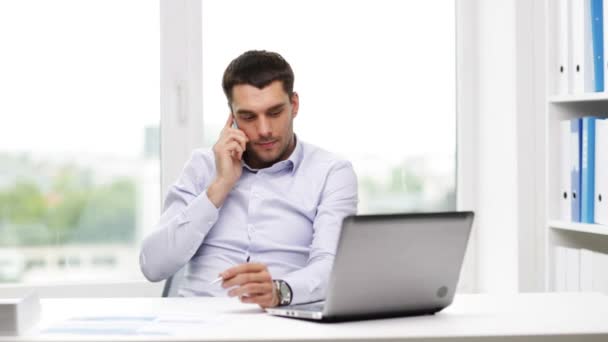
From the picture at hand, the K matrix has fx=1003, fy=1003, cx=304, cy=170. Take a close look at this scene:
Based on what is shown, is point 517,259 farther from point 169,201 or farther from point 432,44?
point 169,201

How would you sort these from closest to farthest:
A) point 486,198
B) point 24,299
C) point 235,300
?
point 24,299
point 235,300
point 486,198

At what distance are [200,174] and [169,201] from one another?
4.5 inches

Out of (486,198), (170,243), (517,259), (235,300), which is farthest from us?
(486,198)

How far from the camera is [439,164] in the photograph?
Answer: 4.09 m

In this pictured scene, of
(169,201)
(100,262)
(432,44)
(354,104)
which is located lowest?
(100,262)

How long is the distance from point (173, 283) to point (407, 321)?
0.99m

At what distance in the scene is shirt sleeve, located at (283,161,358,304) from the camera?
2.33 m

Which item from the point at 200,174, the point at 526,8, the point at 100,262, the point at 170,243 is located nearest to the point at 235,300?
the point at 170,243

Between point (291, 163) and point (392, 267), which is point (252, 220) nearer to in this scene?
point (291, 163)

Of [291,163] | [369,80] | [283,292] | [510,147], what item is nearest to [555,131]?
[510,147]

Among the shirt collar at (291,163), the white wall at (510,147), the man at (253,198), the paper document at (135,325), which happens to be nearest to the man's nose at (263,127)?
the man at (253,198)

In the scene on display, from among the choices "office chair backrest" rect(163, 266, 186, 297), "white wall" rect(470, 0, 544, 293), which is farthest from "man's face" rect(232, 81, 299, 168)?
"white wall" rect(470, 0, 544, 293)

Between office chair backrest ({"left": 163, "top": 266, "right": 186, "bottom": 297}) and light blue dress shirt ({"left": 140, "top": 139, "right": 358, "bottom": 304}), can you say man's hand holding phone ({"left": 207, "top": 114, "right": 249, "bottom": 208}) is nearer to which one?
light blue dress shirt ({"left": 140, "top": 139, "right": 358, "bottom": 304})

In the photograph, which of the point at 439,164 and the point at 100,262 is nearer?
the point at 100,262
